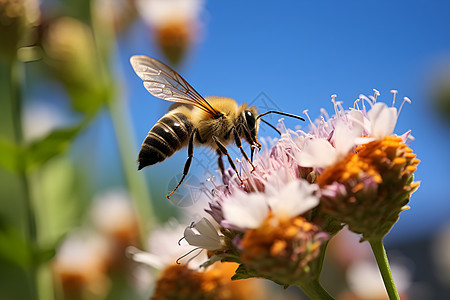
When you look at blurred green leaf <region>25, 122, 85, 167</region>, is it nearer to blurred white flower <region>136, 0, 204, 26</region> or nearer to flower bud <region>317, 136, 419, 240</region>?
flower bud <region>317, 136, 419, 240</region>

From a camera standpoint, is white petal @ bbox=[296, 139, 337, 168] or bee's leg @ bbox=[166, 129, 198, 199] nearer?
white petal @ bbox=[296, 139, 337, 168]

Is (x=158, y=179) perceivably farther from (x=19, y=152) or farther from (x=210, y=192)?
(x=210, y=192)

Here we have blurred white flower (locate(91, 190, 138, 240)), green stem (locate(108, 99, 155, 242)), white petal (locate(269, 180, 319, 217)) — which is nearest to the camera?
white petal (locate(269, 180, 319, 217))

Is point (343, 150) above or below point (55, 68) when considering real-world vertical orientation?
above

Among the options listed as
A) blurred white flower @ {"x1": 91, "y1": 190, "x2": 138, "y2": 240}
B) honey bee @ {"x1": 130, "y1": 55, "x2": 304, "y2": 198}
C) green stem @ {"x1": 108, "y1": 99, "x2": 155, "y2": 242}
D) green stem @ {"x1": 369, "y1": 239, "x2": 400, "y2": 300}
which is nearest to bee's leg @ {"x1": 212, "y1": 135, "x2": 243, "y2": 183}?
honey bee @ {"x1": 130, "y1": 55, "x2": 304, "y2": 198}

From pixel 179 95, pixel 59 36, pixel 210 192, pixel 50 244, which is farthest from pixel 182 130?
pixel 59 36

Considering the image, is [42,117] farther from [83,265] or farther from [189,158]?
[189,158]
